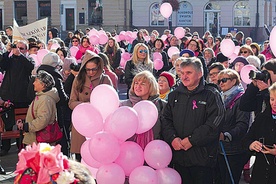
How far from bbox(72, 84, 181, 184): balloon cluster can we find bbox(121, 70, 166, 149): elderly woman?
16 cm

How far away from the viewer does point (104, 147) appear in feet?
15.5

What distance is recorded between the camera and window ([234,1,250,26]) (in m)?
41.7

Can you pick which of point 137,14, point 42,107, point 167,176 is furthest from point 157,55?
point 137,14

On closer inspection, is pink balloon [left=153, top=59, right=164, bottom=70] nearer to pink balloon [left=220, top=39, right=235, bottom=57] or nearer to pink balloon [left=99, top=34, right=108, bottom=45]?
pink balloon [left=220, top=39, right=235, bottom=57]

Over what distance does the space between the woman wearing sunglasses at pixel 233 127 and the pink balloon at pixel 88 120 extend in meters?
1.38

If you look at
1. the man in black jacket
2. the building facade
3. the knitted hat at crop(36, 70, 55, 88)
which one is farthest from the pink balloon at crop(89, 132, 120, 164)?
the building facade

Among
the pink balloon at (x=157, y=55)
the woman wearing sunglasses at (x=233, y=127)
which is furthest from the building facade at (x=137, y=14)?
the woman wearing sunglasses at (x=233, y=127)

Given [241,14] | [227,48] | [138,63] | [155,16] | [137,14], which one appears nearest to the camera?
[138,63]

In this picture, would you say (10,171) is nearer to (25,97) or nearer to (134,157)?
(25,97)

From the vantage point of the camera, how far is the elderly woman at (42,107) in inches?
259

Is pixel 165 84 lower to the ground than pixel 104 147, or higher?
higher

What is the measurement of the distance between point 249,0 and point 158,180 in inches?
1506

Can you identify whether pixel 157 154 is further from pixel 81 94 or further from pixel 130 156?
pixel 81 94

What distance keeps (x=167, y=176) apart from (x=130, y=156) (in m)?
0.42
